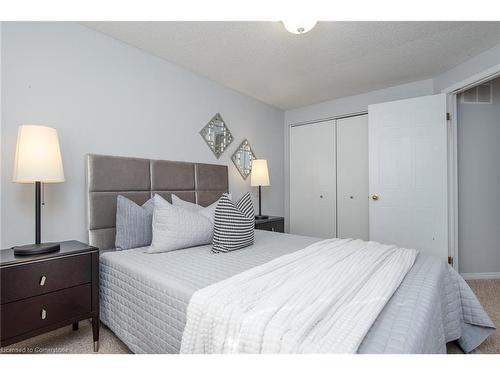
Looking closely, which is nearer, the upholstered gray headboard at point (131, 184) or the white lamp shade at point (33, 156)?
the white lamp shade at point (33, 156)

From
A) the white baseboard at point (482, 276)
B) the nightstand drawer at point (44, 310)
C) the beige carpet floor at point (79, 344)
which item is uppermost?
the nightstand drawer at point (44, 310)

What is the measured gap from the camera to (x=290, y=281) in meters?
1.26

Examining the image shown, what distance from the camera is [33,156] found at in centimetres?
159

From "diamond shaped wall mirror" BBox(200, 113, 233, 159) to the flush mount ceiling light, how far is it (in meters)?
1.47

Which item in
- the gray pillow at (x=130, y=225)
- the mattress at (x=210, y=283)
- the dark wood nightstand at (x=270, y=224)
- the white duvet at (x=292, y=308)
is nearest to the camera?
the white duvet at (x=292, y=308)

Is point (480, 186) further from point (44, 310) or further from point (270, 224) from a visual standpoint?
point (44, 310)

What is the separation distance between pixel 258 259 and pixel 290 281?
1.62 feet

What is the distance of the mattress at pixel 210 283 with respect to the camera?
3.21ft

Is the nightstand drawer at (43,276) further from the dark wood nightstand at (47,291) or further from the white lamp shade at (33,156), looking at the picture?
the white lamp shade at (33,156)

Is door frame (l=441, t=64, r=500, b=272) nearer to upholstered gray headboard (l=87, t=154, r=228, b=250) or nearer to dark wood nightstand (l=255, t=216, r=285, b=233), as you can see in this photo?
dark wood nightstand (l=255, t=216, r=285, b=233)

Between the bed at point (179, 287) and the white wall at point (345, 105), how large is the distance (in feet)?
7.14

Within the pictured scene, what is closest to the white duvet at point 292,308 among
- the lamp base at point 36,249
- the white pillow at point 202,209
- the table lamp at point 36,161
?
the white pillow at point 202,209

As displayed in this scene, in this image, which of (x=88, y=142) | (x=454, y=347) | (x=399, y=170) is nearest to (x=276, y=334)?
(x=454, y=347)

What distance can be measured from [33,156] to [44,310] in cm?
88
